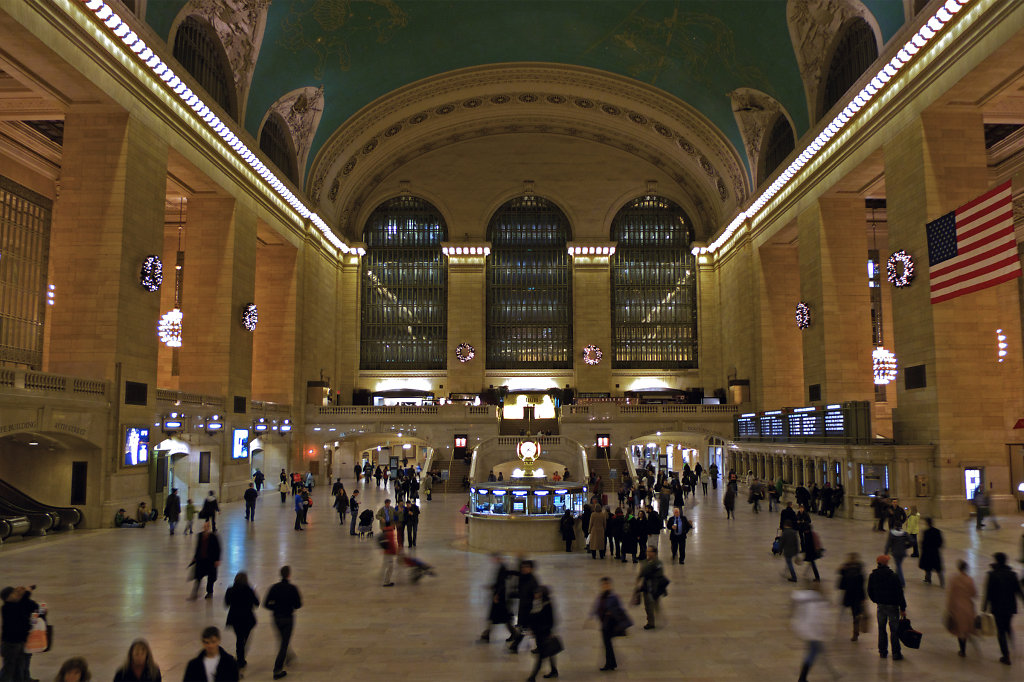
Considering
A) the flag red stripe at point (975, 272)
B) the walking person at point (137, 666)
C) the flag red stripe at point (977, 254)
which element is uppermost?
the flag red stripe at point (977, 254)

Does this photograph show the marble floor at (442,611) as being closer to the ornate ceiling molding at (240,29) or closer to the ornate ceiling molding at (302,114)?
the ornate ceiling molding at (240,29)

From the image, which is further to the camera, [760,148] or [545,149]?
[545,149]

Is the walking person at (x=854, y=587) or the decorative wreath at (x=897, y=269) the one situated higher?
the decorative wreath at (x=897, y=269)

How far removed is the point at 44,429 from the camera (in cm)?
1714

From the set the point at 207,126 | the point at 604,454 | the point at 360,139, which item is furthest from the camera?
the point at 360,139

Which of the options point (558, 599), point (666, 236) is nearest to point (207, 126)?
point (558, 599)

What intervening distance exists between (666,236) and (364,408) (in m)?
20.6

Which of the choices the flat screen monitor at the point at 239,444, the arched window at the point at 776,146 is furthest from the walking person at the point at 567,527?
the arched window at the point at 776,146

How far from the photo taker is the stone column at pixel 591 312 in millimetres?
44125

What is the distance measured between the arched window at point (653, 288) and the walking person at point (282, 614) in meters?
38.0

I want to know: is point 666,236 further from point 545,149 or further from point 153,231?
point 153,231

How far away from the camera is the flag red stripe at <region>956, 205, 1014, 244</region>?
14.5m

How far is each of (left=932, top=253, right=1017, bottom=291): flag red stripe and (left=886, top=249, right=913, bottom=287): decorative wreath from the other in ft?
13.1

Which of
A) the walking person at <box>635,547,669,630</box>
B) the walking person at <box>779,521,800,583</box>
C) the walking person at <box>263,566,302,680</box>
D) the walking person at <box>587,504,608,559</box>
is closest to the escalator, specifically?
the walking person at <box>587,504,608,559</box>
